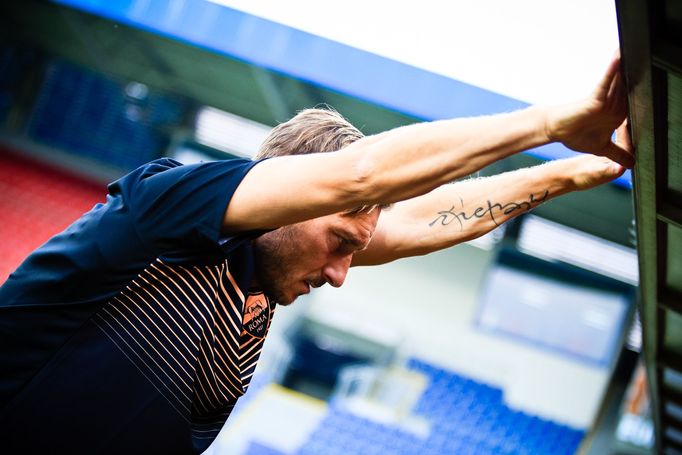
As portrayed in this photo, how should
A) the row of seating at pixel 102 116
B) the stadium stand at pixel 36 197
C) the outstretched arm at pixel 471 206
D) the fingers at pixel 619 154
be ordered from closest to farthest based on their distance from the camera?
1. the fingers at pixel 619 154
2. the outstretched arm at pixel 471 206
3. the row of seating at pixel 102 116
4. the stadium stand at pixel 36 197

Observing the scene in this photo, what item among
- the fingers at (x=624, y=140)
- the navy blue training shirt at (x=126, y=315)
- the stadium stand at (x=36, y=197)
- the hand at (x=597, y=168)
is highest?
the fingers at (x=624, y=140)

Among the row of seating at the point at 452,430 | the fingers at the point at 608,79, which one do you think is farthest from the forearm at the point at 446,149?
the row of seating at the point at 452,430

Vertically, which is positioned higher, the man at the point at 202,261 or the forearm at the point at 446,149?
the forearm at the point at 446,149

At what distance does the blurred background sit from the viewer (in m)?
6.50

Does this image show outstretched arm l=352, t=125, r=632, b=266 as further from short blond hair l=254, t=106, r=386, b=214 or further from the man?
short blond hair l=254, t=106, r=386, b=214

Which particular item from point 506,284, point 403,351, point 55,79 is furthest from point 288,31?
point 403,351

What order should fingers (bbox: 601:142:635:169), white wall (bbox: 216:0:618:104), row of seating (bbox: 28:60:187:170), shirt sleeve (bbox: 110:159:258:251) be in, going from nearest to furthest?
shirt sleeve (bbox: 110:159:258:251) < fingers (bbox: 601:142:635:169) < white wall (bbox: 216:0:618:104) < row of seating (bbox: 28:60:187:170)

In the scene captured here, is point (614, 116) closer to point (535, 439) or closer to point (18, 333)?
point (18, 333)

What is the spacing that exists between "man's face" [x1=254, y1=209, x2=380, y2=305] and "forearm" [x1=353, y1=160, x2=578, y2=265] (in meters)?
0.35

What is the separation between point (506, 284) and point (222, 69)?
5310 mm

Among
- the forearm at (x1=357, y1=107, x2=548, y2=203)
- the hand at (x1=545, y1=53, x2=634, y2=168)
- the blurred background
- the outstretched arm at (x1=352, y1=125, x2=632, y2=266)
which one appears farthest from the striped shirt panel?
the blurred background

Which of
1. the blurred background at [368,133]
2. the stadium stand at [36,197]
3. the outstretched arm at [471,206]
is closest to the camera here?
the outstretched arm at [471,206]

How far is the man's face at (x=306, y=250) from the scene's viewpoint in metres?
2.00

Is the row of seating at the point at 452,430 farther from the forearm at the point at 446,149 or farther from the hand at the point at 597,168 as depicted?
the forearm at the point at 446,149
